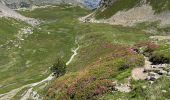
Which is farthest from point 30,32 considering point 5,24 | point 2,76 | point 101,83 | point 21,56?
point 101,83

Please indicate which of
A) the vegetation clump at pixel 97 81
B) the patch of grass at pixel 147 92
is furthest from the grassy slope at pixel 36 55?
the patch of grass at pixel 147 92

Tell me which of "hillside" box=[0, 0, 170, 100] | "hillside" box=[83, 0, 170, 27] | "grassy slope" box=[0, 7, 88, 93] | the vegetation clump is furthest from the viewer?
"hillside" box=[83, 0, 170, 27]

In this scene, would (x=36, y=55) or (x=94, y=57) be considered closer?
(x=94, y=57)

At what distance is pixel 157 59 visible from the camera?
45.9 meters

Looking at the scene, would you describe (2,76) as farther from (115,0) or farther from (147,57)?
(115,0)

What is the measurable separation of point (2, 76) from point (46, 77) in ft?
52.9

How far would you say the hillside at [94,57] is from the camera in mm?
39816

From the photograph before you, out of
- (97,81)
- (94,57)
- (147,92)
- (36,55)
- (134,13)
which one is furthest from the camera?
(134,13)

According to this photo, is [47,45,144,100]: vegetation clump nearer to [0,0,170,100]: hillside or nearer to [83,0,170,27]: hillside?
[0,0,170,100]: hillside

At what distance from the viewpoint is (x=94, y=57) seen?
270 ft

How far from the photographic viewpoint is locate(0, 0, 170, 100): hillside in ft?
131

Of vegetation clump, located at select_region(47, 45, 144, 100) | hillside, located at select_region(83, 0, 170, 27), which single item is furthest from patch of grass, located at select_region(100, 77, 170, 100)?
hillside, located at select_region(83, 0, 170, 27)

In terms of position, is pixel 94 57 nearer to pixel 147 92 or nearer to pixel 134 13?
pixel 147 92

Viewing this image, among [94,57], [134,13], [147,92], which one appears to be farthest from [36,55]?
[147,92]
